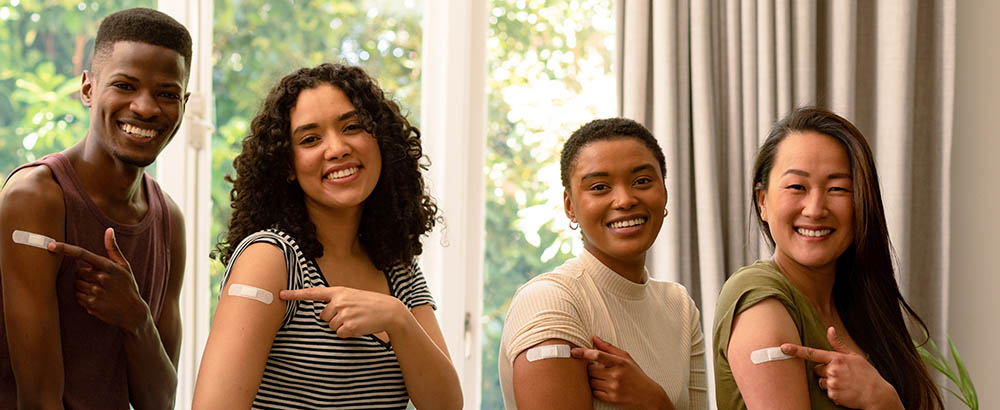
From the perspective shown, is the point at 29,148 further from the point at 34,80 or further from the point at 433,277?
the point at 433,277

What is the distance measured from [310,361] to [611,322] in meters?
0.53

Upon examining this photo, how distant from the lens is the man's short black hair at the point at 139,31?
1687 millimetres

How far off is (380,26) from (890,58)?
5.11 ft

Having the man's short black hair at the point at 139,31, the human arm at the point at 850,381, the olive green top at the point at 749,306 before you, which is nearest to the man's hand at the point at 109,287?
the man's short black hair at the point at 139,31

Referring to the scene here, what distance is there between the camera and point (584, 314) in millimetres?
1599

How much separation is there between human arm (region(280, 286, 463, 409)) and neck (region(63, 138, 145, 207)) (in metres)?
0.50

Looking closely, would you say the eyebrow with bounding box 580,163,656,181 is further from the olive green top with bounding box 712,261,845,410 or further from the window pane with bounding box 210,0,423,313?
the window pane with bounding box 210,0,423,313

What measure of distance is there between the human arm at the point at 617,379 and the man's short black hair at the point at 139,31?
94cm

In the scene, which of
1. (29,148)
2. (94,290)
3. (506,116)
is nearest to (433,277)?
(506,116)

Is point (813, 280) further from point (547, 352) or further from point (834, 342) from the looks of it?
point (547, 352)

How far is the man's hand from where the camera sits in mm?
1577

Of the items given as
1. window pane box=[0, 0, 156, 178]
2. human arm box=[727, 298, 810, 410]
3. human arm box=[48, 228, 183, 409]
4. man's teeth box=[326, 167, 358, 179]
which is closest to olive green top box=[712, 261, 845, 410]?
human arm box=[727, 298, 810, 410]

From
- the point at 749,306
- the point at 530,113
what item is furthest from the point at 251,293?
the point at 530,113

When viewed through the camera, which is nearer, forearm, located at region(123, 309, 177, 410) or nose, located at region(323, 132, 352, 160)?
nose, located at region(323, 132, 352, 160)
